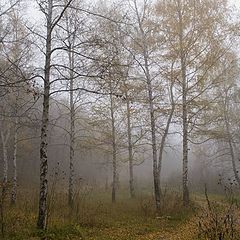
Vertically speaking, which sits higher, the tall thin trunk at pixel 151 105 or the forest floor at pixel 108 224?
the tall thin trunk at pixel 151 105

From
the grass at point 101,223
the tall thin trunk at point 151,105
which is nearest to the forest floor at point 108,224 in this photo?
the grass at point 101,223

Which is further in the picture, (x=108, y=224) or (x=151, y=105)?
(x=151, y=105)

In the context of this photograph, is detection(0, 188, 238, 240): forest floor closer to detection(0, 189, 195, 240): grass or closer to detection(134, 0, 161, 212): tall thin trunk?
detection(0, 189, 195, 240): grass

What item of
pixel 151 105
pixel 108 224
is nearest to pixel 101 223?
pixel 108 224

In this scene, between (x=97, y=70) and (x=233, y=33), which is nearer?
(x=97, y=70)

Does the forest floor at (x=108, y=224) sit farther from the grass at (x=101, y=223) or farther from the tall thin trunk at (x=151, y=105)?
the tall thin trunk at (x=151, y=105)

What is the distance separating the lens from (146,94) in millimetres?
14820

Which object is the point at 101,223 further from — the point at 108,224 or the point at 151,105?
the point at 151,105

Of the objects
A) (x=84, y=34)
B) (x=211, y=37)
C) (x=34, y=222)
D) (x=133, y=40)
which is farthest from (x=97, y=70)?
(x=211, y=37)

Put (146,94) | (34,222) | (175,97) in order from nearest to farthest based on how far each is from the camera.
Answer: (34,222), (146,94), (175,97)

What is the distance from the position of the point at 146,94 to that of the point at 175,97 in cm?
188

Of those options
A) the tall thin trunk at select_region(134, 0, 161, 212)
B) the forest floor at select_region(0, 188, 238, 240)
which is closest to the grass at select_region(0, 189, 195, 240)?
the forest floor at select_region(0, 188, 238, 240)

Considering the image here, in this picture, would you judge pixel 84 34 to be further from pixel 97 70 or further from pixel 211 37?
pixel 211 37

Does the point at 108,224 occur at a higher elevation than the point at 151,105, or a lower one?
lower
